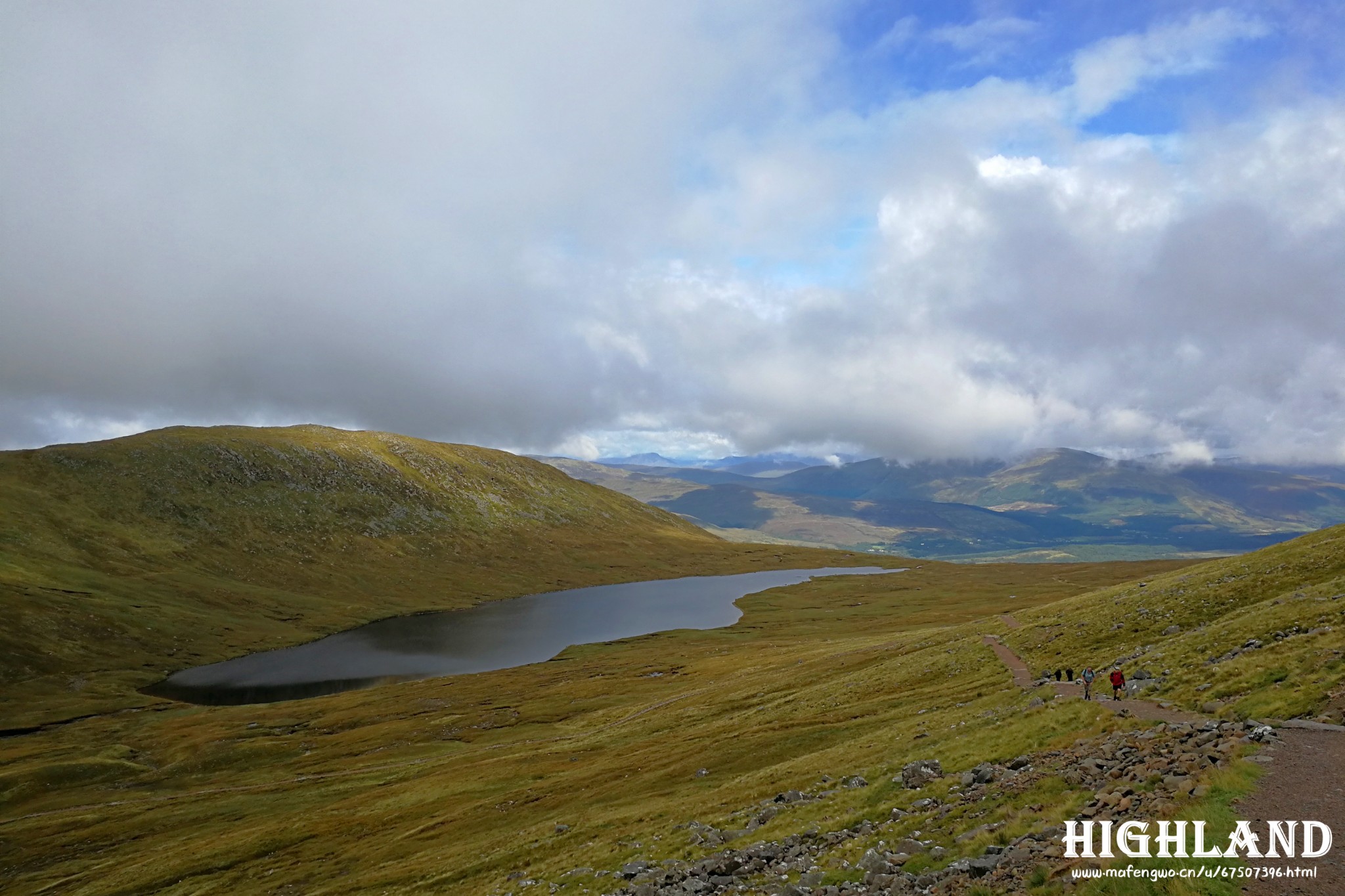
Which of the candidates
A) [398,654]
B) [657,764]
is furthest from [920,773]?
[398,654]

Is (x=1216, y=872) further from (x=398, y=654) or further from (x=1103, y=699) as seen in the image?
(x=398, y=654)

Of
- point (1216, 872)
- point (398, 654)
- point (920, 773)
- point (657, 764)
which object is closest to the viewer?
point (1216, 872)

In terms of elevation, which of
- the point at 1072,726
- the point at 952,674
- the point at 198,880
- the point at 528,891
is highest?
the point at 1072,726

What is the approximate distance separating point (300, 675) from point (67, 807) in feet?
235

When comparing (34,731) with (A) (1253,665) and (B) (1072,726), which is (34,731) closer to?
(B) (1072,726)

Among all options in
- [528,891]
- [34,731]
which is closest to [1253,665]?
[528,891]

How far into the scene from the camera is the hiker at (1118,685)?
29469mm

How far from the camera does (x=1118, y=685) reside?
96.5 ft

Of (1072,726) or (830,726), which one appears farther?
(830,726)

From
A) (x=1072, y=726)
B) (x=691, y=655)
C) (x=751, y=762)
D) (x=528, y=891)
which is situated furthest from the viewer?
(x=691, y=655)

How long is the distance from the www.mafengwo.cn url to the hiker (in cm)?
1734

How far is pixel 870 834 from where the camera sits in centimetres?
2256

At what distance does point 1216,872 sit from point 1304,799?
462 cm

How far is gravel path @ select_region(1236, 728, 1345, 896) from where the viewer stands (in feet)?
42.8
